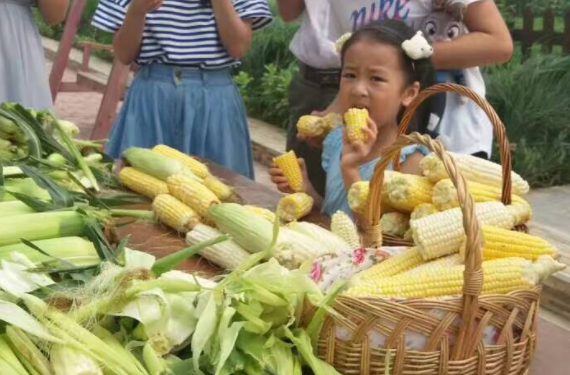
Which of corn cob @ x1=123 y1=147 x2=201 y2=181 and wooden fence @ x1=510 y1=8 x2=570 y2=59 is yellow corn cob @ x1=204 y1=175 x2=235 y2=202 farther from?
wooden fence @ x1=510 y1=8 x2=570 y2=59

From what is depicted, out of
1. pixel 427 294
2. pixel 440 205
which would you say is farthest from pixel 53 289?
pixel 440 205

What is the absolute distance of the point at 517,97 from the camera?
19.5ft

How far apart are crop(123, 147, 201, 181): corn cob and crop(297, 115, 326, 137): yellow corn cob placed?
0.42m

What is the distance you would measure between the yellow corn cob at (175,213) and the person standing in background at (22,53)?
4.31 ft

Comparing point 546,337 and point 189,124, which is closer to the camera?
point 546,337

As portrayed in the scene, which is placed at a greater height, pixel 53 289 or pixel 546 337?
pixel 53 289

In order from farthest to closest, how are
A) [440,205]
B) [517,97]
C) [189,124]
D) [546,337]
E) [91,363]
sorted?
[517,97]
[189,124]
[440,205]
[546,337]
[91,363]

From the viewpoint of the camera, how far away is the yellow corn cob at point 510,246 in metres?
1.68

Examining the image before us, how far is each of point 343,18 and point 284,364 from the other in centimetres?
195

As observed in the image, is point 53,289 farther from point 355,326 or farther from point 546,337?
point 546,337

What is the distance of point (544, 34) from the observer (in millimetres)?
6844

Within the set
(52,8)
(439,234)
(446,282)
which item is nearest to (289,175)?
(439,234)

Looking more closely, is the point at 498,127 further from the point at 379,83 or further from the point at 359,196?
the point at 379,83

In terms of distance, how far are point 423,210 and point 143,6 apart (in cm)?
161
